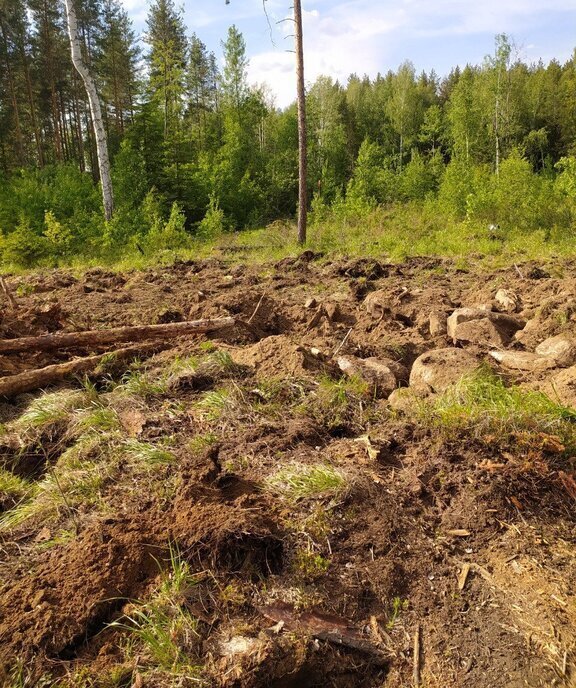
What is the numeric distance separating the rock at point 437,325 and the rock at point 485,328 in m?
0.07

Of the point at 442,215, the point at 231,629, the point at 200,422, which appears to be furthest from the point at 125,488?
the point at 442,215

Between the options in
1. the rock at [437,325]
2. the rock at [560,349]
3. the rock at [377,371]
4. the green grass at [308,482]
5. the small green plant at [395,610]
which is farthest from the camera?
the rock at [437,325]

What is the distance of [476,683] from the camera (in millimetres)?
1916

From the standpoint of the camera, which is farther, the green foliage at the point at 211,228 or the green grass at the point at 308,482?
the green foliage at the point at 211,228

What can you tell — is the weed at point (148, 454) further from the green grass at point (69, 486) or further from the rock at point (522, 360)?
the rock at point (522, 360)

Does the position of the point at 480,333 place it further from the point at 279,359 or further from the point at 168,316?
the point at 168,316

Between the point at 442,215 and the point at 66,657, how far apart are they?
16902mm

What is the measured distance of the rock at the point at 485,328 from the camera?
5.27 meters

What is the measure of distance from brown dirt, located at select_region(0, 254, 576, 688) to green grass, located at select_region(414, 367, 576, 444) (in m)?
0.14

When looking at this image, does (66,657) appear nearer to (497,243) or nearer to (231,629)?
(231,629)

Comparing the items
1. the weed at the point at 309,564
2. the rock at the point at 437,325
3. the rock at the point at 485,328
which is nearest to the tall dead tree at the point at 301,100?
the rock at the point at 437,325

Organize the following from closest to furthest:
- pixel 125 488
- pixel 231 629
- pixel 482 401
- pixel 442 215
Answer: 1. pixel 231 629
2. pixel 125 488
3. pixel 482 401
4. pixel 442 215

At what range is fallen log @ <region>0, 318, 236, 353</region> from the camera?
16.7 ft

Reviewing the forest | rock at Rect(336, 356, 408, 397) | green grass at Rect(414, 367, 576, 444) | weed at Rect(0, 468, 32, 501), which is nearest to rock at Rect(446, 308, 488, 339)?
rock at Rect(336, 356, 408, 397)
